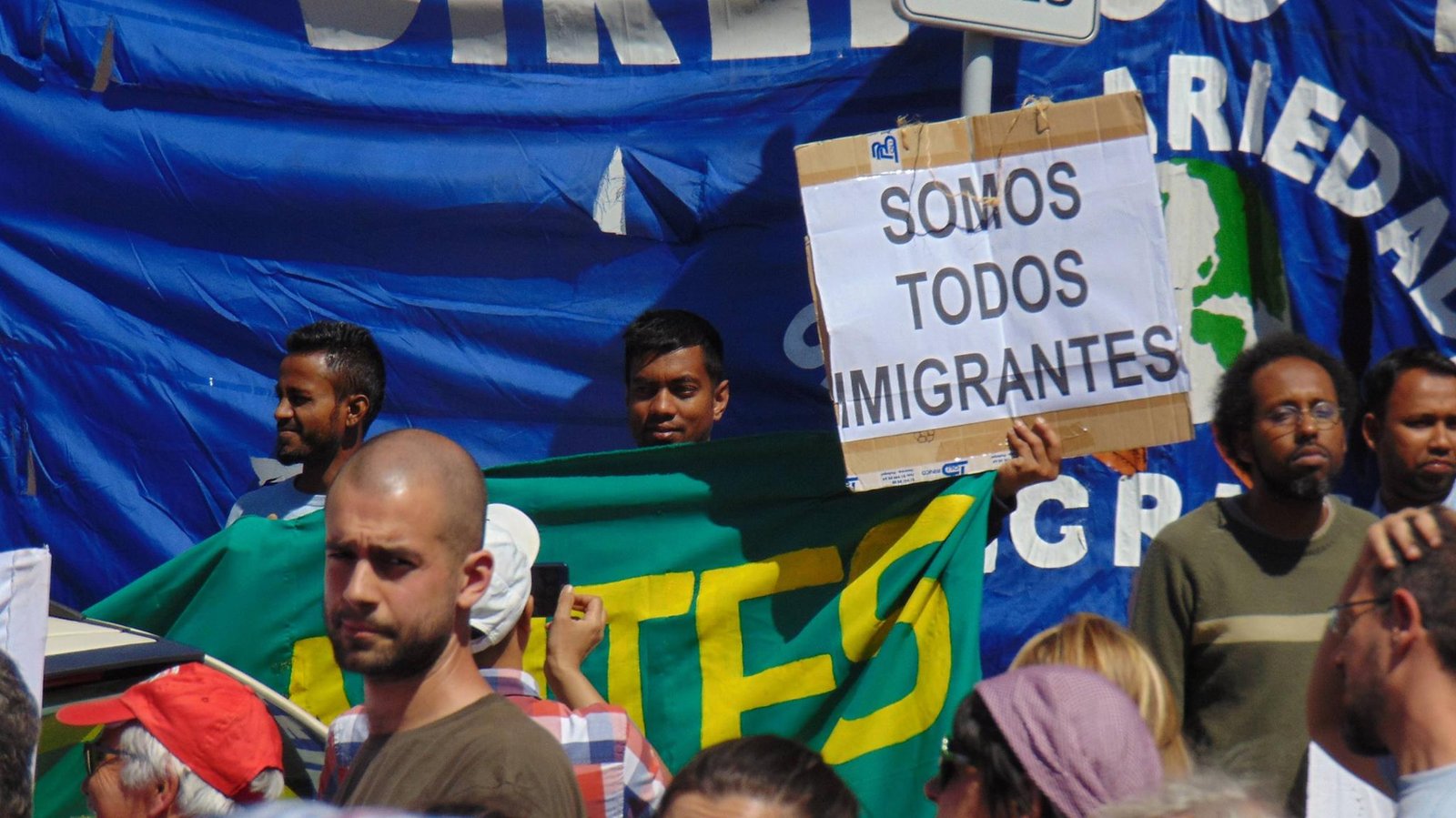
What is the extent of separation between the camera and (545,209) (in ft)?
16.9

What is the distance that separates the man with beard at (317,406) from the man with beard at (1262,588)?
7.43 ft

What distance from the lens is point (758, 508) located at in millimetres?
4250

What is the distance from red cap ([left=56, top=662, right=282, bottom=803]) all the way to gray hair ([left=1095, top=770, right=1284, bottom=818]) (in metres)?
1.85

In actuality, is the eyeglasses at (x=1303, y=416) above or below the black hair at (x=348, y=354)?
below

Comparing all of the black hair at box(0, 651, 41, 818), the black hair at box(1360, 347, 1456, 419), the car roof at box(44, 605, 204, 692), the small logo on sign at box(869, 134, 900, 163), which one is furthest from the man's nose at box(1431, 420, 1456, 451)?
the black hair at box(0, 651, 41, 818)

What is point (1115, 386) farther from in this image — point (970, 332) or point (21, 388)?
point (21, 388)

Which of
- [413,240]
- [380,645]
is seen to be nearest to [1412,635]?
[380,645]

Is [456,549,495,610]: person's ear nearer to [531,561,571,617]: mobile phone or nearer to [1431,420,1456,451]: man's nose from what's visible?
[531,561,571,617]: mobile phone

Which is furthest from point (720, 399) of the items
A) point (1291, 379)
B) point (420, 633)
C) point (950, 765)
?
point (950, 765)

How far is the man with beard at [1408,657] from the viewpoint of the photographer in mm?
2156

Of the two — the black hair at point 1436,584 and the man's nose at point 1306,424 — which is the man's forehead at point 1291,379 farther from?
the black hair at point 1436,584

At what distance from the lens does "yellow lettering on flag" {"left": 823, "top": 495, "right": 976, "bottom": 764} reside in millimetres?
3975

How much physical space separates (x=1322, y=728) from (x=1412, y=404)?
77.7 inches

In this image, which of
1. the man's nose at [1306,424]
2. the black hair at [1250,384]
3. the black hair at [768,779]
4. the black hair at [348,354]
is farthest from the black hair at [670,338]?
the black hair at [768,779]
